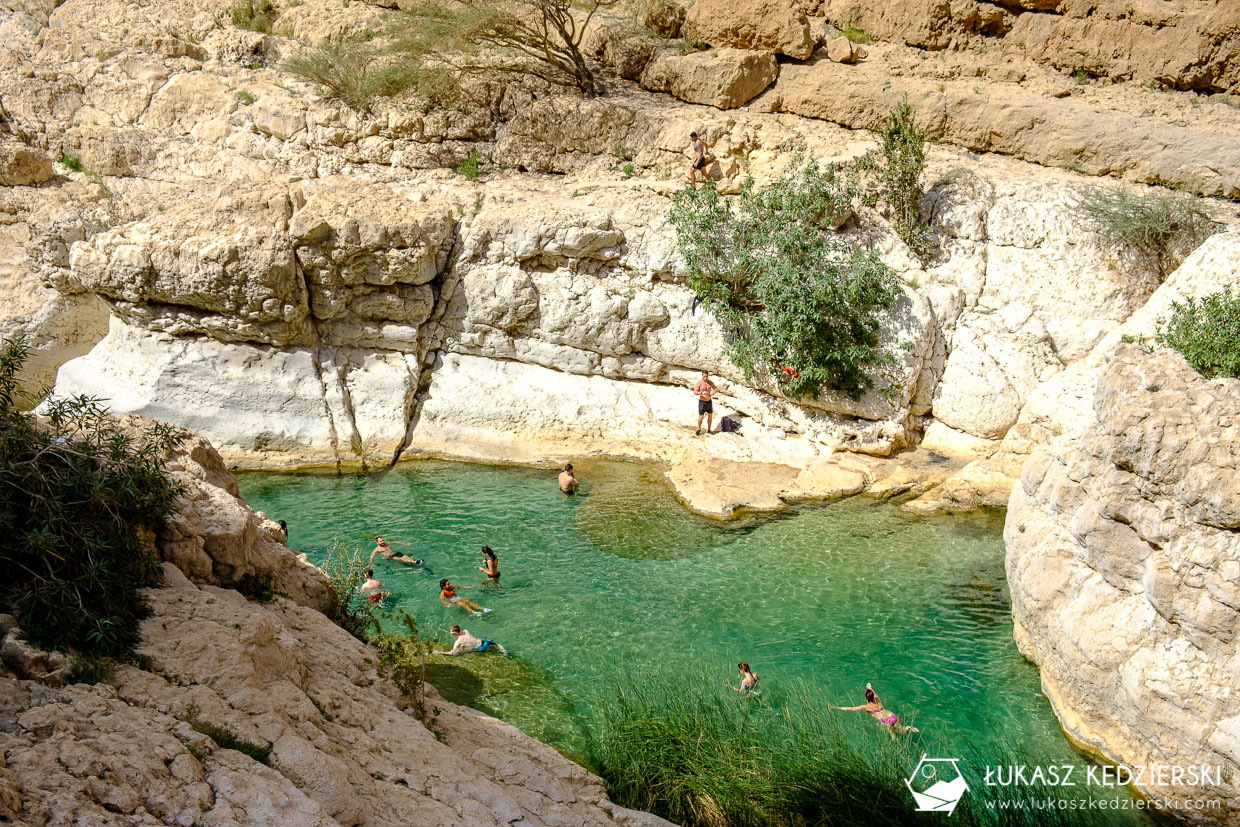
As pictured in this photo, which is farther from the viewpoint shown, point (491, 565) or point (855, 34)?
point (855, 34)

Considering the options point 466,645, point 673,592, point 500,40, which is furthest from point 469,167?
point 466,645

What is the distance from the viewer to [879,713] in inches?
369

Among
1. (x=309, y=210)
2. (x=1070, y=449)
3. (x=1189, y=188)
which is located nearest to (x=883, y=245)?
(x=1189, y=188)

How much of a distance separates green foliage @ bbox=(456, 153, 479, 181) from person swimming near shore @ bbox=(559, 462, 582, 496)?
8737 millimetres

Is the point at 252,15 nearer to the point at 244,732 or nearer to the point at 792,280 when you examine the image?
the point at 792,280

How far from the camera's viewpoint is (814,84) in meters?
20.3

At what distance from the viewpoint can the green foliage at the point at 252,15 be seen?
23.1 metres

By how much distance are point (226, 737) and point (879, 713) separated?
705 cm

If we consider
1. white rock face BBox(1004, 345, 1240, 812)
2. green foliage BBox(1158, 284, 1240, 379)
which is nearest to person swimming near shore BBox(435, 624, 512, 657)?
white rock face BBox(1004, 345, 1240, 812)

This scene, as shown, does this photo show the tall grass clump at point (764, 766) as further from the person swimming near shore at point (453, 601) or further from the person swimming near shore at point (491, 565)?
the person swimming near shore at point (491, 565)

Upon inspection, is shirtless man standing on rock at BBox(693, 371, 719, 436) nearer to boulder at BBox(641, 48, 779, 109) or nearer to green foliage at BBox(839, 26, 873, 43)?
boulder at BBox(641, 48, 779, 109)

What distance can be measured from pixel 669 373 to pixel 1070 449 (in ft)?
30.8

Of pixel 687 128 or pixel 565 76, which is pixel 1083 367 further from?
pixel 565 76

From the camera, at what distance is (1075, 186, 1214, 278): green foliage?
626 inches
